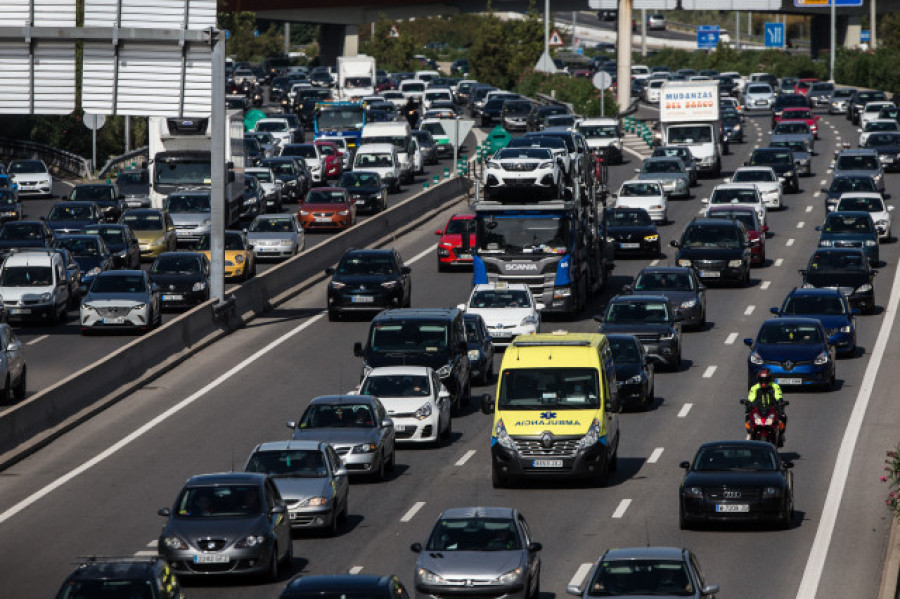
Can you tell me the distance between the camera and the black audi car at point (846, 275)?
4831 centimetres

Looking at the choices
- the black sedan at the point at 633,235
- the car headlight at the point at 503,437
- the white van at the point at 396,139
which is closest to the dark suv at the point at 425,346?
the car headlight at the point at 503,437

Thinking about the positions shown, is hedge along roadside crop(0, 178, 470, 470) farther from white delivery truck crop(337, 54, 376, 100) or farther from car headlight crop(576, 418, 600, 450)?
white delivery truck crop(337, 54, 376, 100)

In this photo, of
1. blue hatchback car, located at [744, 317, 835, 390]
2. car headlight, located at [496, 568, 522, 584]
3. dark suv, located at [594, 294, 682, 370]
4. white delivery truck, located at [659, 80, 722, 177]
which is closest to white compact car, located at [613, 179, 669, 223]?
white delivery truck, located at [659, 80, 722, 177]

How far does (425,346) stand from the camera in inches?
1481

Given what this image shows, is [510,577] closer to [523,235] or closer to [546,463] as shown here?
[546,463]

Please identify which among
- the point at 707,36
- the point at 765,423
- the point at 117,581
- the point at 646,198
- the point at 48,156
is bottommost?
the point at 117,581

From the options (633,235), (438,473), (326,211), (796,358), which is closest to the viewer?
(438,473)

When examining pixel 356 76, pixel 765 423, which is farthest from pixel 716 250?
pixel 356 76

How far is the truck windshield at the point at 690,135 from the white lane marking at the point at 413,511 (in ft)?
162

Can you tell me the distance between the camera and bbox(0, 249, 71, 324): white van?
46.5m

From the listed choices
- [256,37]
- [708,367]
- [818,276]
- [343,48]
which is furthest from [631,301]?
[256,37]

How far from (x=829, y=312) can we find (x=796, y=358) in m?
4.60

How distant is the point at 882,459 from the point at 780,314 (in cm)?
1008

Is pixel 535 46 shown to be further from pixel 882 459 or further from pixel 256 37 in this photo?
pixel 882 459
